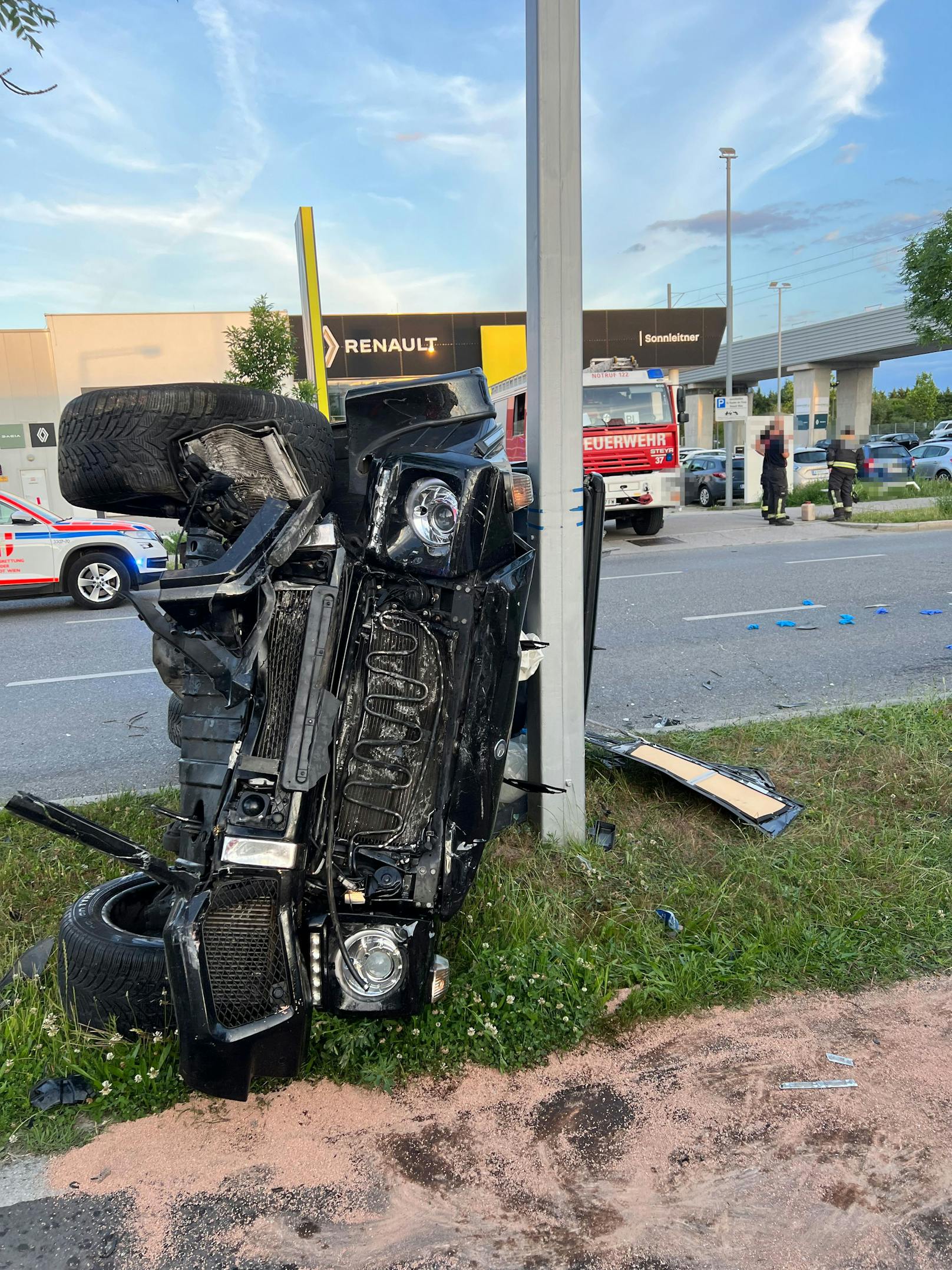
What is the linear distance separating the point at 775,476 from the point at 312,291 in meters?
9.49

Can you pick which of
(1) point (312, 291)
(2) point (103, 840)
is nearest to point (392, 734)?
(2) point (103, 840)

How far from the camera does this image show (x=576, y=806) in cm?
373

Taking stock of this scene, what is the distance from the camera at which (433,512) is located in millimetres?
2502

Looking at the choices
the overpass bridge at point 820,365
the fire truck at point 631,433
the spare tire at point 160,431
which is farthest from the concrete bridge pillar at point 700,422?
the spare tire at point 160,431

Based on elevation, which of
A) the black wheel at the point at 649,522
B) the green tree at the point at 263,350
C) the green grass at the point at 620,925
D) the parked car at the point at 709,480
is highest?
the green tree at the point at 263,350

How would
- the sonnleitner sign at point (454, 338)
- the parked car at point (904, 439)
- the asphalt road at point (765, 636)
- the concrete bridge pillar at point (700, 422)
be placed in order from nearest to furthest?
the asphalt road at point (765, 636), the sonnleitner sign at point (454, 338), the parked car at point (904, 439), the concrete bridge pillar at point (700, 422)

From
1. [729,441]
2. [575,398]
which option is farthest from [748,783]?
[729,441]

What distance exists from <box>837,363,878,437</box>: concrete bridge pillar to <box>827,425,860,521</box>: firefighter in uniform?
110ft

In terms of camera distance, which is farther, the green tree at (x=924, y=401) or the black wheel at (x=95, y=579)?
the green tree at (x=924, y=401)

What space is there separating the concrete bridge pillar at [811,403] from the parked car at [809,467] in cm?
1693

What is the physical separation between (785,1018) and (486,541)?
1.69 meters

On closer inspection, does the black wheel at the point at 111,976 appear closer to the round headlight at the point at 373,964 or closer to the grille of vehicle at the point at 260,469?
the round headlight at the point at 373,964

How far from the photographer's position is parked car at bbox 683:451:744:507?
1034 inches

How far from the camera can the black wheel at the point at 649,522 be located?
1684 centimetres
